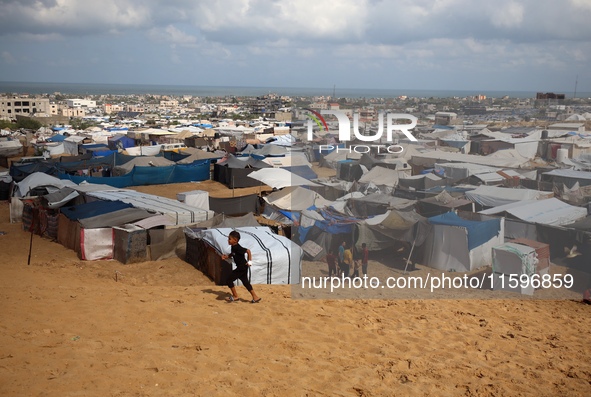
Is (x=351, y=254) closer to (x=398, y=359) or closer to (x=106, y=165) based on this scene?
(x=398, y=359)

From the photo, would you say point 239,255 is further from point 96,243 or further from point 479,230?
point 96,243

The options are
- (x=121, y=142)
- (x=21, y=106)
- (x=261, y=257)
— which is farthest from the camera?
(x=21, y=106)

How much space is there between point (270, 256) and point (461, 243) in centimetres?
356

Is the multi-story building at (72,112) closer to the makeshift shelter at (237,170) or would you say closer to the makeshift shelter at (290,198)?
the makeshift shelter at (237,170)

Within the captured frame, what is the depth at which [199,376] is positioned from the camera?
4.29m

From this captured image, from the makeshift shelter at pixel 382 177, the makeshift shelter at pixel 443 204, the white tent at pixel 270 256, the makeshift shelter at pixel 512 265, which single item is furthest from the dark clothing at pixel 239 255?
the makeshift shelter at pixel 512 265

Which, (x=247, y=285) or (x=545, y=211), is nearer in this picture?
(x=247, y=285)

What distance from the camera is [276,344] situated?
17.7 feet

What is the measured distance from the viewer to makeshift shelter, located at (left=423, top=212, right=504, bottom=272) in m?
7.86

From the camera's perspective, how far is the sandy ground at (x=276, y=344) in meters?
4.23

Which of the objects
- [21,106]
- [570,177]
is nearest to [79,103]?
[21,106]

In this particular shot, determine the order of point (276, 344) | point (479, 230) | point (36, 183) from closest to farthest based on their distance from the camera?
point (276, 344) → point (479, 230) → point (36, 183)

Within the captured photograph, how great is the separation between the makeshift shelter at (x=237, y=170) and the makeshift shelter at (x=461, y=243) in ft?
53.1

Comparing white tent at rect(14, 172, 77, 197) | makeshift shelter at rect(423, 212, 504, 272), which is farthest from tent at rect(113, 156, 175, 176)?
makeshift shelter at rect(423, 212, 504, 272)
